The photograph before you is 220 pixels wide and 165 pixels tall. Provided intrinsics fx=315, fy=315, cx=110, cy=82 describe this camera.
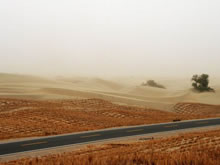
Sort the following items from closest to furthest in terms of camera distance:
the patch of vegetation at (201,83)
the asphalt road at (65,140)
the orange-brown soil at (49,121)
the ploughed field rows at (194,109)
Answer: the asphalt road at (65,140) < the orange-brown soil at (49,121) < the ploughed field rows at (194,109) < the patch of vegetation at (201,83)

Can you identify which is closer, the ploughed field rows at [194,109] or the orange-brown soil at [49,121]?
the orange-brown soil at [49,121]

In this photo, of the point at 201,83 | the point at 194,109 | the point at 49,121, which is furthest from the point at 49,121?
the point at 201,83

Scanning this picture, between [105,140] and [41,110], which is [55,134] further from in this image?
[41,110]

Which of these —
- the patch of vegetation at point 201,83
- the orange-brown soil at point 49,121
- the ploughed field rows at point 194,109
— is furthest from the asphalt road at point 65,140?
the patch of vegetation at point 201,83

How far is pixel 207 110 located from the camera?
1875 inches

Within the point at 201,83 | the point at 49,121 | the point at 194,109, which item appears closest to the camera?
the point at 49,121

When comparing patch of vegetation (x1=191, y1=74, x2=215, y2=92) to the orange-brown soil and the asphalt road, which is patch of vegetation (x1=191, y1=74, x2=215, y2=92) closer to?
the orange-brown soil

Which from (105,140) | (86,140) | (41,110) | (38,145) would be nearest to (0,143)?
(38,145)

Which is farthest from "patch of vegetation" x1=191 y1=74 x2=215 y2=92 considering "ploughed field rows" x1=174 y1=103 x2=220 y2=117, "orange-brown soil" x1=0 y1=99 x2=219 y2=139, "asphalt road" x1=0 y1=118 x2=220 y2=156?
"asphalt road" x1=0 y1=118 x2=220 y2=156

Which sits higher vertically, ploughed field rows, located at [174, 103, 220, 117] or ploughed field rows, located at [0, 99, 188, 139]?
ploughed field rows, located at [0, 99, 188, 139]

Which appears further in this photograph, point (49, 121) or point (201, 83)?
point (201, 83)

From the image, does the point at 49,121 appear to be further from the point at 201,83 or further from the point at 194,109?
the point at 201,83

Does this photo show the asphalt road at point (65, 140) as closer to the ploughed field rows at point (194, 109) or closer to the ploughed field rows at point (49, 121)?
the ploughed field rows at point (49, 121)

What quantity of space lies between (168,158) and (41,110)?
911 inches
